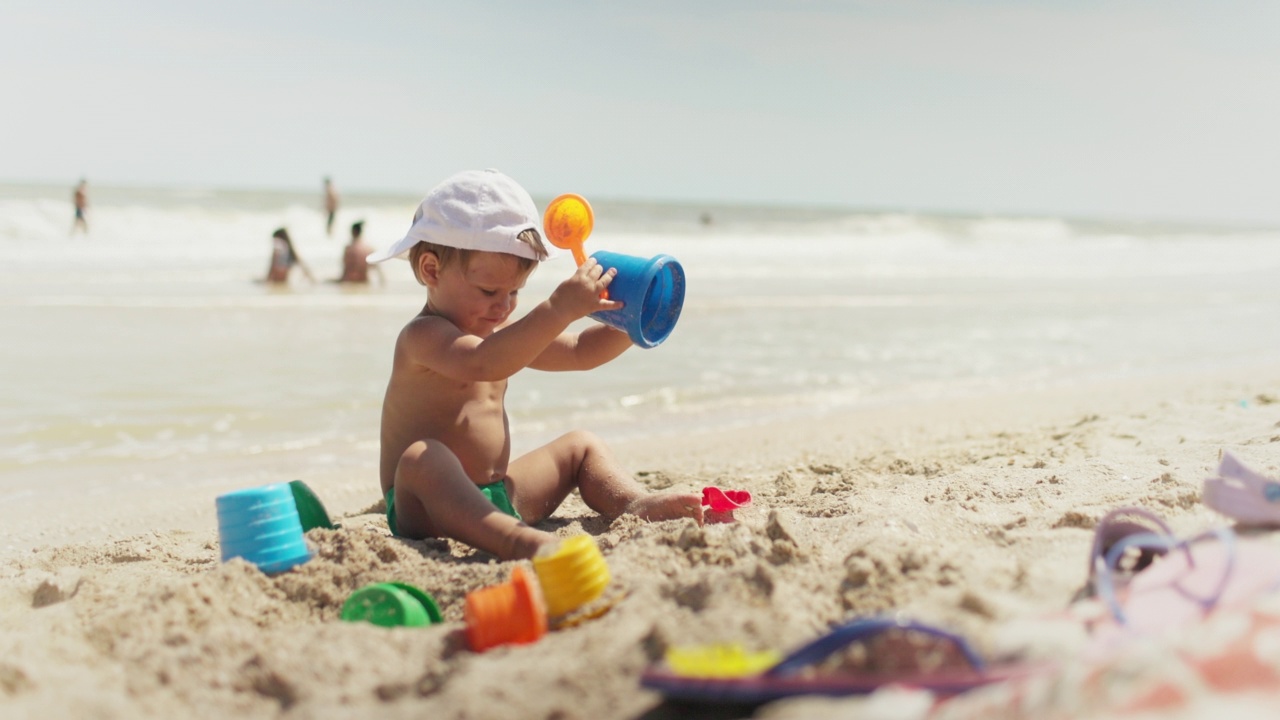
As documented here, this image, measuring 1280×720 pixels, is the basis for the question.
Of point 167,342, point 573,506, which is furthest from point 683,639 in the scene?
point 167,342

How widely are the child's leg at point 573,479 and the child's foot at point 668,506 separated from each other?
0.9 inches

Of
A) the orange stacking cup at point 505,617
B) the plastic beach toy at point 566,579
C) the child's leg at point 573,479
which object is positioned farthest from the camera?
the child's leg at point 573,479

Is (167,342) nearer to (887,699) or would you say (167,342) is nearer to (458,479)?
(458,479)

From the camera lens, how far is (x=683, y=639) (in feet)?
5.31

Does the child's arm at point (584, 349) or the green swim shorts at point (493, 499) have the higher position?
the child's arm at point (584, 349)

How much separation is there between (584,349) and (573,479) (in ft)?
1.42

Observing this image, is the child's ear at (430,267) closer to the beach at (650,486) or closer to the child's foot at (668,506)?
the beach at (650,486)

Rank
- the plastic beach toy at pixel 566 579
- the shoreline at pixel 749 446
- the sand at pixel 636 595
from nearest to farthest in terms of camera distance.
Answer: the sand at pixel 636 595 < the plastic beach toy at pixel 566 579 < the shoreline at pixel 749 446

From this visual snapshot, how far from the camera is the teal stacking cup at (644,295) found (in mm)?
2744

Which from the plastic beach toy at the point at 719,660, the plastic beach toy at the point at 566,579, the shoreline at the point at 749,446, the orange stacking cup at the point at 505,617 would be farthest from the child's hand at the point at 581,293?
the shoreline at the point at 749,446

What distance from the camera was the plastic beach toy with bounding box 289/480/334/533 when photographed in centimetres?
277

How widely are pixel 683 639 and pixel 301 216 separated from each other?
22.6m

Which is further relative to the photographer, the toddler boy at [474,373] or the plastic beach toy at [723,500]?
the plastic beach toy at [723,500]

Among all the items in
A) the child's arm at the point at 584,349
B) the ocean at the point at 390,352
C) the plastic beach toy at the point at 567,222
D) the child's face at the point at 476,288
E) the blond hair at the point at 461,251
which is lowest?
the ocean at the point at 390,352
